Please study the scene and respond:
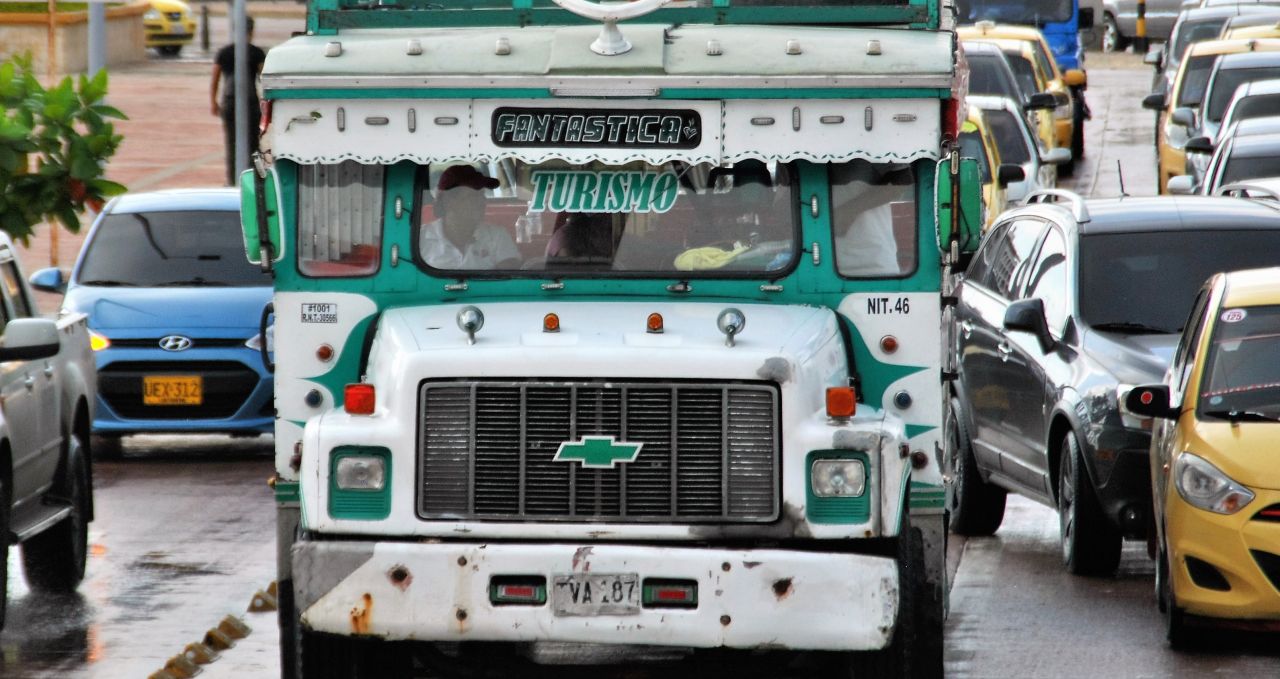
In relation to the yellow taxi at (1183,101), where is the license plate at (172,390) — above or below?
below

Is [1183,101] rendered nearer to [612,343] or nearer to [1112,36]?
[612,343]

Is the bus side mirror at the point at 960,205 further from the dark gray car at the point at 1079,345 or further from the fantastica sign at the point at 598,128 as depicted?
the dark gray car at the point at 1079,345

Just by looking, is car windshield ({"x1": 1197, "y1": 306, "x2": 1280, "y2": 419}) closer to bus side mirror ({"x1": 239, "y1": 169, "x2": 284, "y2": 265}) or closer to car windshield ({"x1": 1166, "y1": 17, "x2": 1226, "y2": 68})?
bus side mirror ({"x1": 239, "y1": 169, "x2": 284, "y2": 265})

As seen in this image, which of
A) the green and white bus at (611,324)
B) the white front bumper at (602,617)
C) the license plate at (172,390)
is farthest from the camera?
the license plate at (172,390)

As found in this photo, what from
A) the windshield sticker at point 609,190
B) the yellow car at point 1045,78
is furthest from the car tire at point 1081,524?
the yellow car at point 1045,78

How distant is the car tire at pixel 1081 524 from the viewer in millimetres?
11781

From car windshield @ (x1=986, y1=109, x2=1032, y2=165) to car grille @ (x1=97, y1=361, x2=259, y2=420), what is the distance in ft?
31.3

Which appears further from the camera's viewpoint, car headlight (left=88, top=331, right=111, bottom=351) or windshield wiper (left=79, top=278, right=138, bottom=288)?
windshield wiper (left=79, top=278, right=138, bottom=288)

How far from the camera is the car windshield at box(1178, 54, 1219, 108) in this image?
91.2 ft

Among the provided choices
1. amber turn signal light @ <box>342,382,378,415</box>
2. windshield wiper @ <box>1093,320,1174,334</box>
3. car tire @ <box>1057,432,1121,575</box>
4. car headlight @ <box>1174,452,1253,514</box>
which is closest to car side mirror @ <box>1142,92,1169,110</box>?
windshield wiper @ <box>1093,320,1174,334</box>

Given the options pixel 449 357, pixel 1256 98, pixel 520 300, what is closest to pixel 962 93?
pixel 520 300

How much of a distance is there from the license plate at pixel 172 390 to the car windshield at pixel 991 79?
12.1 m

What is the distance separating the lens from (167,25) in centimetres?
4894

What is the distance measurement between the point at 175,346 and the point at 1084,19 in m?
22.9
